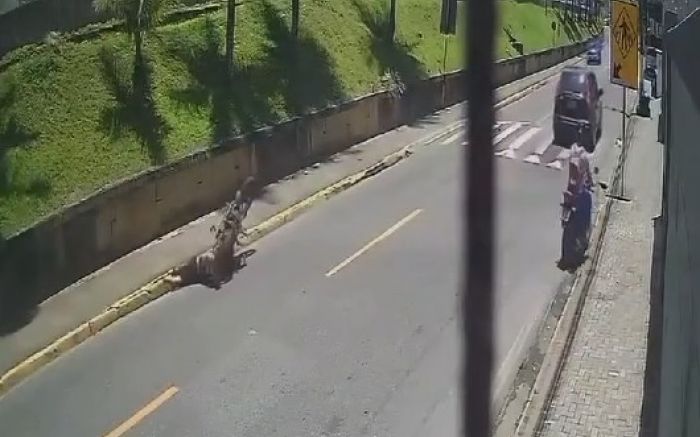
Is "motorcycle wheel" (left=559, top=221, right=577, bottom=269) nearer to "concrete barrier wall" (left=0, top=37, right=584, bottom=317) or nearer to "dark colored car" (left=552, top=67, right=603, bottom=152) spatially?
"concrete barrier wall" (left=0, top=37, right=584, bottom=317)

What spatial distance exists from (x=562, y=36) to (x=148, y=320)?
37.9 ft

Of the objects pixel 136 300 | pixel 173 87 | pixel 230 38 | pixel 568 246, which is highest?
pixel 230 38

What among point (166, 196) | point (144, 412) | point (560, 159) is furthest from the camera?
point (560, 159)

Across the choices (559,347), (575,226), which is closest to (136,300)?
(559,347)

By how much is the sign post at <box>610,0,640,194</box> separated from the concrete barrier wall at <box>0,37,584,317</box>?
1.15m

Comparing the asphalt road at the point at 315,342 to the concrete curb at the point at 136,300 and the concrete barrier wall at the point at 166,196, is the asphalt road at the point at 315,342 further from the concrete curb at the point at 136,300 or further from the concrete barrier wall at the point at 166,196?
the concrete barrier wall at the point at 166,196

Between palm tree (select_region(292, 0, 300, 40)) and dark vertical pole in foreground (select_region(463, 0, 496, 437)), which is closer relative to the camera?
dark vertical pole in foreground (select_region(463, 0, 496, 437))

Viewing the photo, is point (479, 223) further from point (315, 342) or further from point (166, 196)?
point (166, 196)

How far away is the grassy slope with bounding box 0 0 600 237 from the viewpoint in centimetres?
Answer: 862

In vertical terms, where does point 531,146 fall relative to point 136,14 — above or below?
below

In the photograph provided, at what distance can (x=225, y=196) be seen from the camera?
10.3 m

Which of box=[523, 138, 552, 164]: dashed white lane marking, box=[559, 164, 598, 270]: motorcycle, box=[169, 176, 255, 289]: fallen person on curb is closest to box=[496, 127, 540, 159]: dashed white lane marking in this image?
box=[523, 138, 552, 164]: dashed white lane marking

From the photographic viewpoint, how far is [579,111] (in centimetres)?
1295

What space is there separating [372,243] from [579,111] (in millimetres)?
5327
